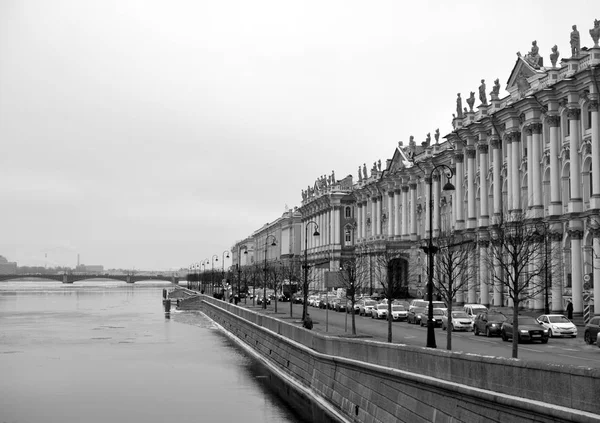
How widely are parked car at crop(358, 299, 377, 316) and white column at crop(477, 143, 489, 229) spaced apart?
1256 cm

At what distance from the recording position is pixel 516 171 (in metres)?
67.1

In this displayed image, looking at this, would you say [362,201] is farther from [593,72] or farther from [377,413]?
[377,413]

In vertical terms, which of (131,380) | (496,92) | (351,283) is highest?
(496,92)

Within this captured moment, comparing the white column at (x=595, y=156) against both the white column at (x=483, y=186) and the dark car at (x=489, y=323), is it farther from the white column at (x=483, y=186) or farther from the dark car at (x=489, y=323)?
the white column at (x=483, y=186)

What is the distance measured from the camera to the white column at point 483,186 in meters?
73.4

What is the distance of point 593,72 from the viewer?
55125 mm

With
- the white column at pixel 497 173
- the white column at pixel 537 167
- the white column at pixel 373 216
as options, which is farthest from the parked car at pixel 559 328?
the white column at pixel 373 216

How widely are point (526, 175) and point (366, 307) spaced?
17.5 meters

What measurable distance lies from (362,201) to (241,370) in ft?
255

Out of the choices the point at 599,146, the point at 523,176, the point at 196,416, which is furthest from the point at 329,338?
the point at 523,176

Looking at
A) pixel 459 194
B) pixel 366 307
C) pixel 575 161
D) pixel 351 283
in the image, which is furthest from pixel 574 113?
pixel 366 307

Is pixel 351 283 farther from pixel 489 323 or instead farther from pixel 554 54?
pixel 554 54

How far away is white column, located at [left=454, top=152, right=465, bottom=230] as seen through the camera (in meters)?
79.5

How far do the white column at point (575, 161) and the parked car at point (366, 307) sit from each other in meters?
19.5
